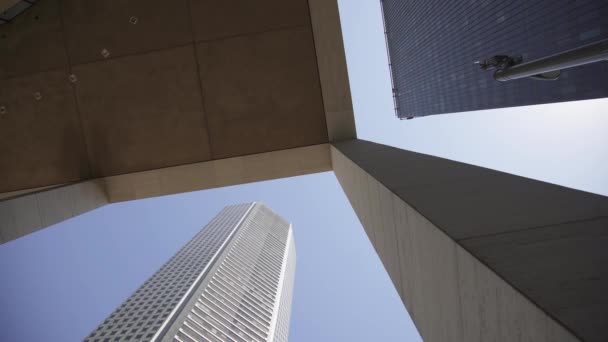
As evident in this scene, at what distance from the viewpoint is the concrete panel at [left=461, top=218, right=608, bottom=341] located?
1412 millimetres

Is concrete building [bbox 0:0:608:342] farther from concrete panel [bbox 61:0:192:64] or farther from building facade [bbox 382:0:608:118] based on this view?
building facade [bbox 382:0:608:118]

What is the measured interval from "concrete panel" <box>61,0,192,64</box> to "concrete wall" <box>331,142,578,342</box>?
7.61 metres

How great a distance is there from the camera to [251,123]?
1022cm

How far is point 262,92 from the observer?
10.1 m

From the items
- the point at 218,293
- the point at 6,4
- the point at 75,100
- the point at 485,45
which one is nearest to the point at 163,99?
the point at 75,100

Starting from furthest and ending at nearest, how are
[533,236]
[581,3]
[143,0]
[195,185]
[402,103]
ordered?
[402,103]
[581,3]
[195,185]
[143,0]
[533,236]

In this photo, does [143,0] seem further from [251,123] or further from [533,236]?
[533,236]

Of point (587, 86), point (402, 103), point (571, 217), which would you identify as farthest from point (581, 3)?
point (402, 103)

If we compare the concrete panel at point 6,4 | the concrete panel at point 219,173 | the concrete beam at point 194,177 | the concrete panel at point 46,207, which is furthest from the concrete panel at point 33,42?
the concrete panel at point 219,173

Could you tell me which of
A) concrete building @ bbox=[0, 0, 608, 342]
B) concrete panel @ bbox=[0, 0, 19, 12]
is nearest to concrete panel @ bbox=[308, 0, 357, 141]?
concrete building @ bbox=[0, 0, 608, 342]

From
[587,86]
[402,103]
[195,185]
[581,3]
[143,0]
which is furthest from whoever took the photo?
[402,103]

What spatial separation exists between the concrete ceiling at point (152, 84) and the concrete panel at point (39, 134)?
2 cm

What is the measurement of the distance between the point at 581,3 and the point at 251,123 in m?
74.4

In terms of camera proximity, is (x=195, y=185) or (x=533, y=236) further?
(x=195, y=185)
